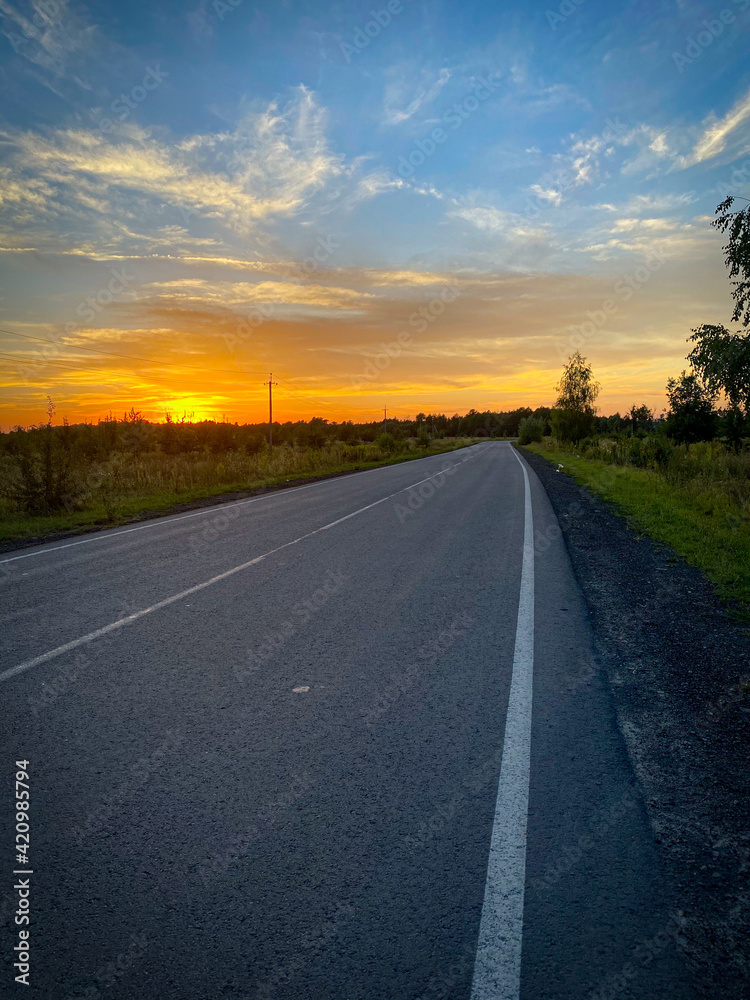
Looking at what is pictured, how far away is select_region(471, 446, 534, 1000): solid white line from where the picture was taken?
2.14 meters

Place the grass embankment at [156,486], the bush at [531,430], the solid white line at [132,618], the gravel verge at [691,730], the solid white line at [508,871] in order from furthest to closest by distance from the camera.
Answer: the bush at [531,430] → the grass embankment at [156,486] → the solid white line at [132,618] → the gravel verge at [691,730] → the solid white line at [508,871]

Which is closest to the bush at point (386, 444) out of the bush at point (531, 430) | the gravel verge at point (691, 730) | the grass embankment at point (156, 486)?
the grass embankment at point (156, 486)

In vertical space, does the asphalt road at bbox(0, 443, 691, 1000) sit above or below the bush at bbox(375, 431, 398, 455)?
below

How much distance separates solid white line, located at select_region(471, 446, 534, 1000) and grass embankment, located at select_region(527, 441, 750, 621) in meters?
3.64

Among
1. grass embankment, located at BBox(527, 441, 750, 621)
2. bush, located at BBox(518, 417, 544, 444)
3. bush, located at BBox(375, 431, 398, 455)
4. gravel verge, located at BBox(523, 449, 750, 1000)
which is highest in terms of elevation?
bush, located at BBox(518, 417, 544, 444)

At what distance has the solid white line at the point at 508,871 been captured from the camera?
2.14 metres

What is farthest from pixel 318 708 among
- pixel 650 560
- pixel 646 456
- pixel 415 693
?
pixel 646 456

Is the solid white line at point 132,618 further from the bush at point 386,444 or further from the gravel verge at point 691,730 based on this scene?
the bush at point 386,444

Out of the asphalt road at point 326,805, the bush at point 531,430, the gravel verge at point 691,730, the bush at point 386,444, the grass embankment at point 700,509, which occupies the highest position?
the bush at point 531,430

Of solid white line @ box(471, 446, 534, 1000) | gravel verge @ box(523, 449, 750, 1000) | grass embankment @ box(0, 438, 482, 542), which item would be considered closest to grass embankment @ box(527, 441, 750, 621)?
gravel verge @ box(523, 449, 750, 1000)

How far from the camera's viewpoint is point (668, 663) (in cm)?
505

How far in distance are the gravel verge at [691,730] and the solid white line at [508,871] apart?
0.62 metres

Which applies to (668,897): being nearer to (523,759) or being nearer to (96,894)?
(523,759)

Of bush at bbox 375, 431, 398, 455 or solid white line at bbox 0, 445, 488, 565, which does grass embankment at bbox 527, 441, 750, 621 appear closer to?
solid white line at bbox 0, 445, 488, 565
